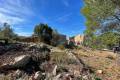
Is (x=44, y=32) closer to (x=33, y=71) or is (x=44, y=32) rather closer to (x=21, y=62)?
(x=21, y=62)

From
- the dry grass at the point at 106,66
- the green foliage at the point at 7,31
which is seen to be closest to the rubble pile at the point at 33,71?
the dry grass at the point at 106,66

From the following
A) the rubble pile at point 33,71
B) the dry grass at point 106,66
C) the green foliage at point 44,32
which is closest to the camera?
the rubble pile at point 33,71

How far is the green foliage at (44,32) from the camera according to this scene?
106 feet

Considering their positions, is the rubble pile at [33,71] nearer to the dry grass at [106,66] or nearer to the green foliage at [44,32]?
the dry grass at [106,66]

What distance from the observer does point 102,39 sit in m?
10.3

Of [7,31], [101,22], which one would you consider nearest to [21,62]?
[101,22]

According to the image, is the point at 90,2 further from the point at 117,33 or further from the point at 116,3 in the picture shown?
the point at 117,33

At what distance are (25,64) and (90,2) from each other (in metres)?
5.38

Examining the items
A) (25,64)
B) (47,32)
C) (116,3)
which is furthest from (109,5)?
(47,32)

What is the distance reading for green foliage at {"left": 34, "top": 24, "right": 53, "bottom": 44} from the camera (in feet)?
106

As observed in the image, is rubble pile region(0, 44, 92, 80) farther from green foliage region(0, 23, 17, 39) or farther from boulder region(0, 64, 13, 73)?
green foliage region(0, 23, 17, 39)

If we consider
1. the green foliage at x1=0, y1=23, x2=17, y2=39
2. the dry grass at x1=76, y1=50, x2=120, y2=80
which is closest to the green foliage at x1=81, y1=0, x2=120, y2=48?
the dry grass at x1=76, y1=50, x2=120, y2=80

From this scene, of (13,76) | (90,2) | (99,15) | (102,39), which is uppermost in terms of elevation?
(90,2)

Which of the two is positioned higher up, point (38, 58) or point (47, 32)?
point (47, 32)
